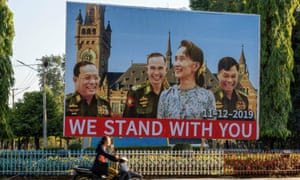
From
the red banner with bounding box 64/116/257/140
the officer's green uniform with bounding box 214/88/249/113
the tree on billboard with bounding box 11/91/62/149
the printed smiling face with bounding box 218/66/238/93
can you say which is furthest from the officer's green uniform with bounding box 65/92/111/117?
the tree on billboard with bounding box 11/91/62/149

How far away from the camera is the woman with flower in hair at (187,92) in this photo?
20.2 m

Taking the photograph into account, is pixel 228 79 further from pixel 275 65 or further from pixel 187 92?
pixel 275 65

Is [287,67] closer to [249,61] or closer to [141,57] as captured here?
[249,61]

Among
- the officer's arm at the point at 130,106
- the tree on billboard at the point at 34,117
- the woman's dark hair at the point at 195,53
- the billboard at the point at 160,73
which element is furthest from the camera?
the tree on billboard at the point at 34,117

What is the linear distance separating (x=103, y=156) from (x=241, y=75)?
9767 millimetres

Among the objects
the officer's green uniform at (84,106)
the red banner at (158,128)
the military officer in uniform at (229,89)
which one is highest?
the military officer in uniform at (229,89)

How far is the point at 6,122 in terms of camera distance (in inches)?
835

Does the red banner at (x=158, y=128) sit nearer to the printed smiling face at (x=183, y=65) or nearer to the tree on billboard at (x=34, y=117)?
the printed smiling face at (x=183, y=65)

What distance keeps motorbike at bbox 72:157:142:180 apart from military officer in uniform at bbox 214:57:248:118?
8420mm

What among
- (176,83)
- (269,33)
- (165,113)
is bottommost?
(165,113)

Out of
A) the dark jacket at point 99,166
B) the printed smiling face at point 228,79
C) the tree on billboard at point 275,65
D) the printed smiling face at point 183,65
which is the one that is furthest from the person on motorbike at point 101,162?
the tree on billboard at point 275,65

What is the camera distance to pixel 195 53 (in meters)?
20.5

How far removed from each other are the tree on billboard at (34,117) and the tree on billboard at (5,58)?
46.3ft

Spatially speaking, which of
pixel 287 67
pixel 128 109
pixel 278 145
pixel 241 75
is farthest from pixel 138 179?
pixel 278 145
